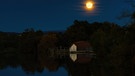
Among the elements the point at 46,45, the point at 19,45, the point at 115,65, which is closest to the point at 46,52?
the point at 46,45

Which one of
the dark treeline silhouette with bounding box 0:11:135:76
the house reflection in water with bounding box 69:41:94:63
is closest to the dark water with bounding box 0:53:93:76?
the dark treeline silhouette with bounding box 0:11:135:76

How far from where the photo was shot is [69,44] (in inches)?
2402

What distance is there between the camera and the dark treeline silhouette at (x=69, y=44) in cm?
2264

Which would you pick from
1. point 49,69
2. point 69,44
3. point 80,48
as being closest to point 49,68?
point 49,69

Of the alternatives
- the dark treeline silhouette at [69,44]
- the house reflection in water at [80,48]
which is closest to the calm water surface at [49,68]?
the dark treeline silhouette at [69,44]

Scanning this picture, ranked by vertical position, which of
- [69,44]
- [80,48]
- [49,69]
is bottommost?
[49,69]

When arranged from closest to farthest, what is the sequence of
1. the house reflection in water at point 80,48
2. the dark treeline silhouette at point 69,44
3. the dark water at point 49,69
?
1. the dark treeline silhouette at point 69,44
2. the dark water at point 49,69
3. the house reflection in water at point 80,48

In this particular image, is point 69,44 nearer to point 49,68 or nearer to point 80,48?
point 80,48

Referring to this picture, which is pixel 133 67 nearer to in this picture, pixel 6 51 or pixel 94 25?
pixel 94 25

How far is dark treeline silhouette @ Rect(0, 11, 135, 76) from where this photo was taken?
74.3ft

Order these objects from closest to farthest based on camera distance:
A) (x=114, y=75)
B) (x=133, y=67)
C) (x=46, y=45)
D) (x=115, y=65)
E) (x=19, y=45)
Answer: (x=114, y=75) → (x=133, y=67) → (x=115, y=65) → (x=46, y=45) → (x=19, y=45)

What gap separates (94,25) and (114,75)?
4414 cm

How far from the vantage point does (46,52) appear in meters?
61.3

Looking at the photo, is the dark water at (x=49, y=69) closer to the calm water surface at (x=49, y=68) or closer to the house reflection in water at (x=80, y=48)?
the calm water surface at (x=49, y=68)
